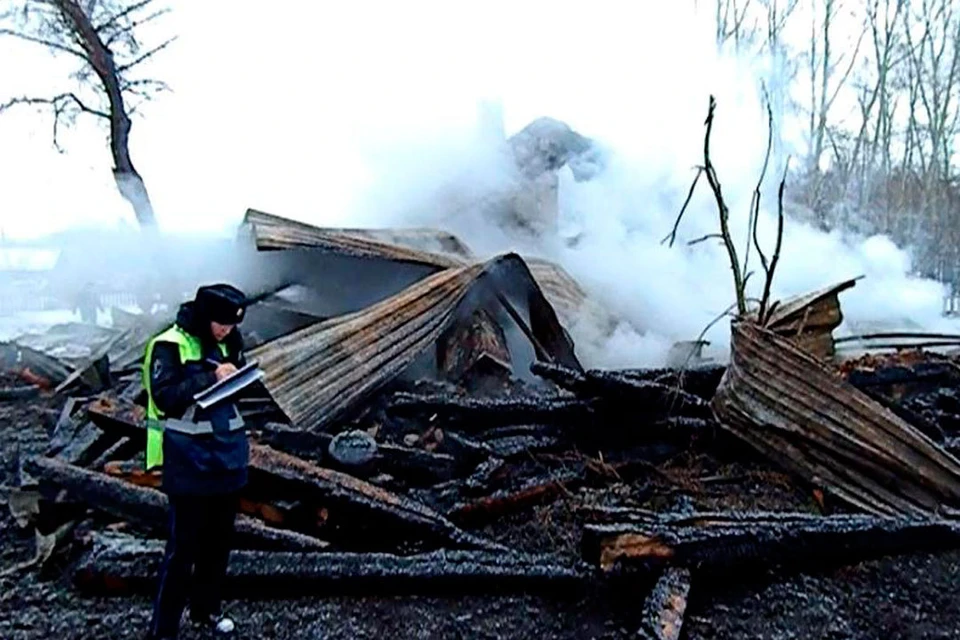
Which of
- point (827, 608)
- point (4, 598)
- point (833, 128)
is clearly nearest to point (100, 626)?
point (4, 598)

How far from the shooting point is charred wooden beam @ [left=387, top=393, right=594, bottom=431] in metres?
5.80

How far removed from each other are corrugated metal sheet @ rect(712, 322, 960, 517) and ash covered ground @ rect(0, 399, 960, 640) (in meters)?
0.51

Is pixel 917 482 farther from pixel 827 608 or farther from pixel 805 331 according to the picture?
pixel 805 331

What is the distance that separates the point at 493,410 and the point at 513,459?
58 cm

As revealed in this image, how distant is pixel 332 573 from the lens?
391 centimetres

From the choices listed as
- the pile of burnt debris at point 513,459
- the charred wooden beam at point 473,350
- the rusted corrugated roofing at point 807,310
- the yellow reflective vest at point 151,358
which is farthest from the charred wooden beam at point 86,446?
the rusted corrugated roofing at point 807,310

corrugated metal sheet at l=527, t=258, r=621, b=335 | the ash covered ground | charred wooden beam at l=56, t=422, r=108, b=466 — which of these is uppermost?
corrugated metal sheet at l=527, t=258, r=621, b=335

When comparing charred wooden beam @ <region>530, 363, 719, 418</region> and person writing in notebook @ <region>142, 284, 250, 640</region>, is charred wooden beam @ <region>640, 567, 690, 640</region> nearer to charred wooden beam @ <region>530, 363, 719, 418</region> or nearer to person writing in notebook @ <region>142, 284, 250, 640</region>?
person writing in notebook @ <region>142, 284, 250, 640</region>

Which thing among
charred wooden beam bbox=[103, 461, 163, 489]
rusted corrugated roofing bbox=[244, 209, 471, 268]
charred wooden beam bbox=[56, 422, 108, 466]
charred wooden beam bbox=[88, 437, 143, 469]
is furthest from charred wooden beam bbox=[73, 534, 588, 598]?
rusted corrugated roofing bbox=[244, 209, 471, 268]

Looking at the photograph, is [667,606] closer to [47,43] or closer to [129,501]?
[129,501]

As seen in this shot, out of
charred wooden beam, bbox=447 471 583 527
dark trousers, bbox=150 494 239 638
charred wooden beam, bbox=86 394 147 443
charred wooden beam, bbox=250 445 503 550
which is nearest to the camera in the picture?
dark trousers, bbox=150 494 239 638

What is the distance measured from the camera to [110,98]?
1257 cm

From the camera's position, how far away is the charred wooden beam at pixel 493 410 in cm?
580

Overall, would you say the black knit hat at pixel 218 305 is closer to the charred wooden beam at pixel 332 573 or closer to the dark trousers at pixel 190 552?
the dark trousers at pixel 190 552
